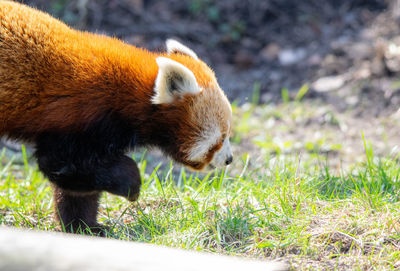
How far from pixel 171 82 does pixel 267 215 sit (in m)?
1.13

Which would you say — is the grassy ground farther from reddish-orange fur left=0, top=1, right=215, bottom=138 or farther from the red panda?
reddish-orange fur left=0, top=1, right=215, bottom=138

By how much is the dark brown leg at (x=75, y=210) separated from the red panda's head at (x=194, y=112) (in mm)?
725

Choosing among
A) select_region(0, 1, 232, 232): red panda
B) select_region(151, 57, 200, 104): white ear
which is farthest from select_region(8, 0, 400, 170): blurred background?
select_region(151, 57, 200, 104): white ear

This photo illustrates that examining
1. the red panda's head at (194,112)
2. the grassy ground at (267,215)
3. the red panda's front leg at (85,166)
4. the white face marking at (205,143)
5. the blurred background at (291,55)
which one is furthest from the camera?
the blurred background at (291,55)

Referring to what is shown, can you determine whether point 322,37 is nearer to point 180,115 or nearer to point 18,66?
point 180,115

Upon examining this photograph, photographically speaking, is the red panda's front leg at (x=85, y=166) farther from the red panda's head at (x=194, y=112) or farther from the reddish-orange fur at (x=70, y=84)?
the red panda's head at (x=194, y=112)

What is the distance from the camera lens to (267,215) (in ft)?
10.9

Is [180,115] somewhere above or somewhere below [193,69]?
below

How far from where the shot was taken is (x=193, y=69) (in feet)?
12.2

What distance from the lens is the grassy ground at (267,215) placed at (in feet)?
9.88

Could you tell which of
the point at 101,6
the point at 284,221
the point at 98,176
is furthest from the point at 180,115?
the point at 101,6

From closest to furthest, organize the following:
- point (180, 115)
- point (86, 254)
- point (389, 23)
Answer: point (86, 254), point (180, 115), point (389, 23)

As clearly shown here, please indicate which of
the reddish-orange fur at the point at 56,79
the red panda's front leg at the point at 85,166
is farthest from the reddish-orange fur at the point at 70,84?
the red panda's front leg at the point at 85,166

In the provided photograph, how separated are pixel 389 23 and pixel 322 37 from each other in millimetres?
992
